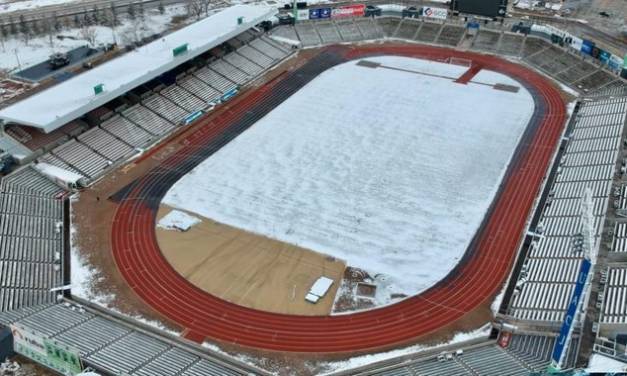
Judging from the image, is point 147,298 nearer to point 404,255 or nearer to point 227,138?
point 404,255

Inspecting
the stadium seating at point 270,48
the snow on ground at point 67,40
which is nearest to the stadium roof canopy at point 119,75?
the stadium seating at point 270,48

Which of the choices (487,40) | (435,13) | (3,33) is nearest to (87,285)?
(3,33)

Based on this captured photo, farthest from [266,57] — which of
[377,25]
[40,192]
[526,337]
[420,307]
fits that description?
[526,337]

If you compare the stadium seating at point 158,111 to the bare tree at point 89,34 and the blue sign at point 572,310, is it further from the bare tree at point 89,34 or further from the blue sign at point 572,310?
the blue sign at point 572,310

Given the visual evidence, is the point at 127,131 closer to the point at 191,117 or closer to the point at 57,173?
the point at 191,117

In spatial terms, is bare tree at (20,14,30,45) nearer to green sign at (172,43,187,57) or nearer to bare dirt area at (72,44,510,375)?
green sign at (172,43,187,57)
